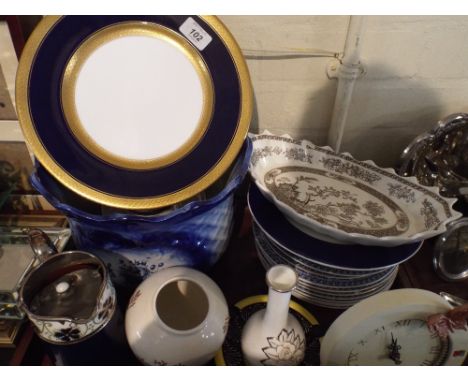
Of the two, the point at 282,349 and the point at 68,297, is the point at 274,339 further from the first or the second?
the point at 68,297

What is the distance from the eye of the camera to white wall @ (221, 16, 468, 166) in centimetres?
64

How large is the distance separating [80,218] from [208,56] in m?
0.30

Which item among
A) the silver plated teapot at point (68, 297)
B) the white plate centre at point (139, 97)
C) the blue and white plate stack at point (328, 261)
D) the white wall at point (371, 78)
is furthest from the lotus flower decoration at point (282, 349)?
the white wall at point (371, 78)

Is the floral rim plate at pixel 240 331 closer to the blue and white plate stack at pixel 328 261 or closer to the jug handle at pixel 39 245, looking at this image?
the blue and white plate stack at pixel 328 261

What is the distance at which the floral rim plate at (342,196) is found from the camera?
0.55 m

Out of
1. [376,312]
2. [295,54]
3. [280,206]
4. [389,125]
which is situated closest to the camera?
[376,312]

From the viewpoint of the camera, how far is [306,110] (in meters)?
0.74

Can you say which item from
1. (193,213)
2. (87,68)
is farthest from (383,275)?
(87,68)

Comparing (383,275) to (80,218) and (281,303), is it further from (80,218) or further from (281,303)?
(80,218)

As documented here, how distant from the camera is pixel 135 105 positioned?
57 cm

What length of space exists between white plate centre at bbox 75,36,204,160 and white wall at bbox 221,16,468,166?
0.49 ft

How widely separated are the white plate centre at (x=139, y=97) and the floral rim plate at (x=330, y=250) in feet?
0.63

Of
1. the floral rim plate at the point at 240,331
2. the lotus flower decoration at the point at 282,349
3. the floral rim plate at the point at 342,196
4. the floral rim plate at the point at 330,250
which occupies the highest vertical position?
the floral rim plate at the point at 342,196

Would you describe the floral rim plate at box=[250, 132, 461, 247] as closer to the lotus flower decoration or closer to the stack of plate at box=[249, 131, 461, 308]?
the stack of plate at box=[249, 131, 461, 308]
